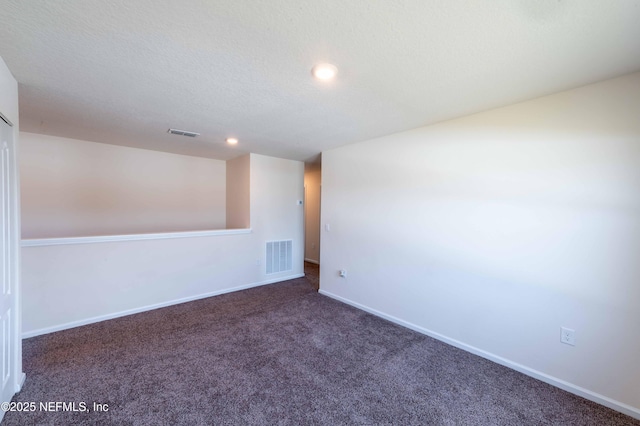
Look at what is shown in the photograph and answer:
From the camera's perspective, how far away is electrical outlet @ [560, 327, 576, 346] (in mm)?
1921

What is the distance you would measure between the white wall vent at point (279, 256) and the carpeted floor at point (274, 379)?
163cm

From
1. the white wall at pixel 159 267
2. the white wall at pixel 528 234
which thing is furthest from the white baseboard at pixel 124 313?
the white wall at pixel 528 234

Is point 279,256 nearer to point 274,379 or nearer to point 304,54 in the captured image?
point 274,379

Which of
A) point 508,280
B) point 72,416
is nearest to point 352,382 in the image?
point 508,280

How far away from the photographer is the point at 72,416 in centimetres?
165

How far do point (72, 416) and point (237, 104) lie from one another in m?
2.56

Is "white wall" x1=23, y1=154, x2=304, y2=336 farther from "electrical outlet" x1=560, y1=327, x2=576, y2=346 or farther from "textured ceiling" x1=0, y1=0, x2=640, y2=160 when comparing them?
"electrical outlet" x1=560, y1=327, x2=576, y2=346

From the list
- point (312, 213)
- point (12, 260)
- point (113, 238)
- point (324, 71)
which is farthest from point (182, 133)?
point (312, 213)

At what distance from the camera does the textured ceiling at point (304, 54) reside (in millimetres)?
1188

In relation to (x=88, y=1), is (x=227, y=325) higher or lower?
lower

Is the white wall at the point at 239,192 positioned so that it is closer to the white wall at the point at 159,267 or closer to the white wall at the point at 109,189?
the white wall at the point at 159,267

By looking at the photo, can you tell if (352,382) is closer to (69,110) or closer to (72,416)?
(72,416)

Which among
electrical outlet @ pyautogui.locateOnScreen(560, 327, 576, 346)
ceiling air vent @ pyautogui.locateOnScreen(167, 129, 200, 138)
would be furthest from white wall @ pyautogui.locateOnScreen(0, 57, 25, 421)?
electrical outlet @ pyautogui.locateOnScreen(560, 327, 576, 346)

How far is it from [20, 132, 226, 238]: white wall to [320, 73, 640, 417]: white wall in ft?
11.4
